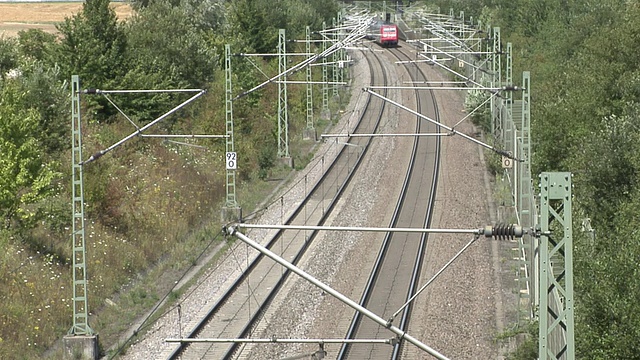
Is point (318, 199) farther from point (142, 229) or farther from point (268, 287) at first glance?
point (268, 287)

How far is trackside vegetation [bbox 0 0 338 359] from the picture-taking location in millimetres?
24422

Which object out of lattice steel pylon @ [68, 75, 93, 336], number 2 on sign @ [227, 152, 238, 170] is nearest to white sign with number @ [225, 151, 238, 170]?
number 2 on sign @ [227, 152, 238, 170]

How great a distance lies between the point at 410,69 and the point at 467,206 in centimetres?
4149

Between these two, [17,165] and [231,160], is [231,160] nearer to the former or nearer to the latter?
[231,160]

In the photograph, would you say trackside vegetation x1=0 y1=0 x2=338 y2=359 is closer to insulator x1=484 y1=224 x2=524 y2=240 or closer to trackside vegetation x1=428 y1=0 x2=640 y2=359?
trackside vegetation x1=428 y1=0 x2=640 y2=359

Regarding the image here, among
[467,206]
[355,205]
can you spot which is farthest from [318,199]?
[467,206]

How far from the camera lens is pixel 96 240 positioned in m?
Answer: 28.2

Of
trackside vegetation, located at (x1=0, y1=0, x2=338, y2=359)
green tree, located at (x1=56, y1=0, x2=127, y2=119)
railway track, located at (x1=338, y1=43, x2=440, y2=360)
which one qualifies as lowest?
railway track, located at (x1=338, y1=43, x2=440, y2=360)

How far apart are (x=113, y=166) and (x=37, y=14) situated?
5433 centimetres

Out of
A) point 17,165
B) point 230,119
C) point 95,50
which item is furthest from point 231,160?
point 95,50

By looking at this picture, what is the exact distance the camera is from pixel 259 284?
26328 mm

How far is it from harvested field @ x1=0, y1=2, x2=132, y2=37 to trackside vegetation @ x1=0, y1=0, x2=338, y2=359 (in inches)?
839

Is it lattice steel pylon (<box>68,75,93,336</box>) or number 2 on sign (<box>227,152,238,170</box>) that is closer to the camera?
lattice steel pylon (<box>68,75,93,336</box>)

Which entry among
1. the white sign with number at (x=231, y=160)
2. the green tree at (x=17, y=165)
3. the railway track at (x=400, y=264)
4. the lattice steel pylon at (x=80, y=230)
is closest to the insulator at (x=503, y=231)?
the railway track at (x=400, y=264)
